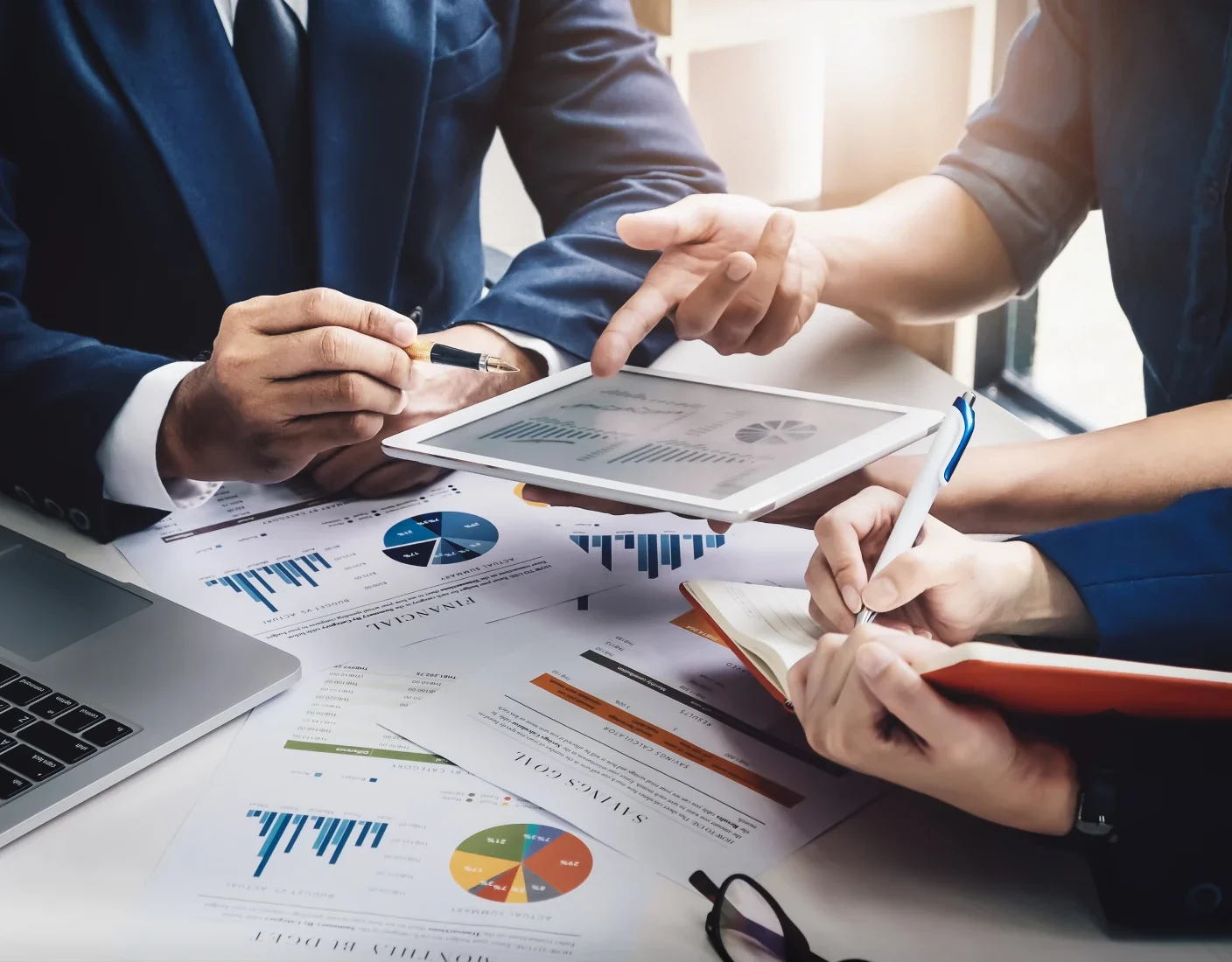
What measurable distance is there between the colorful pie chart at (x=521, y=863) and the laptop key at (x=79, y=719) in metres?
0.24

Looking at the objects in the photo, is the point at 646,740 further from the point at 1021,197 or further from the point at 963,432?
the point at 1021,197

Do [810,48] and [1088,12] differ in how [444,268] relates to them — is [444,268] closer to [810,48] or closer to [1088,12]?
[1088,12]

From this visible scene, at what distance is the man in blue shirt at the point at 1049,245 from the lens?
2.71ft

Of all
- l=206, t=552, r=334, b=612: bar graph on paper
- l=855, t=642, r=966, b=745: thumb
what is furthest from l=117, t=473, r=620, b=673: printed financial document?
l=855, t=642, r=966, b=745: thumb

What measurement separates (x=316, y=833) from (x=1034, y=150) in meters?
1.02

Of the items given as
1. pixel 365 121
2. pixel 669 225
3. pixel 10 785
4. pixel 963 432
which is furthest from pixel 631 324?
pixel 10 785

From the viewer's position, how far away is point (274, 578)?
81 cm

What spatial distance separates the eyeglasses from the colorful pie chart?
6 cm

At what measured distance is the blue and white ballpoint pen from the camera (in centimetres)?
65

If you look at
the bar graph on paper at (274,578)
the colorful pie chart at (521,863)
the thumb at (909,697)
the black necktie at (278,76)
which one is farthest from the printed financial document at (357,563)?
the black necktie at (278,76)

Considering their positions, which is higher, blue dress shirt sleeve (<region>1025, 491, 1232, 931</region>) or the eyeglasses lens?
blue dress shirt sleeve (<region>1025, 491, 1232, 931</region>)

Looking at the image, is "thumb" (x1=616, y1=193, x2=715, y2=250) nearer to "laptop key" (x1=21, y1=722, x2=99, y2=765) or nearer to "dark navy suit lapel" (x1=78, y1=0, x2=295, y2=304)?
"dark navy suit lapel" (x1=78, y1=0, x2=295, y2=304)

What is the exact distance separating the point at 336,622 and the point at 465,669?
0.39 feet

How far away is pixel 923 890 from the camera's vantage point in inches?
20.2
